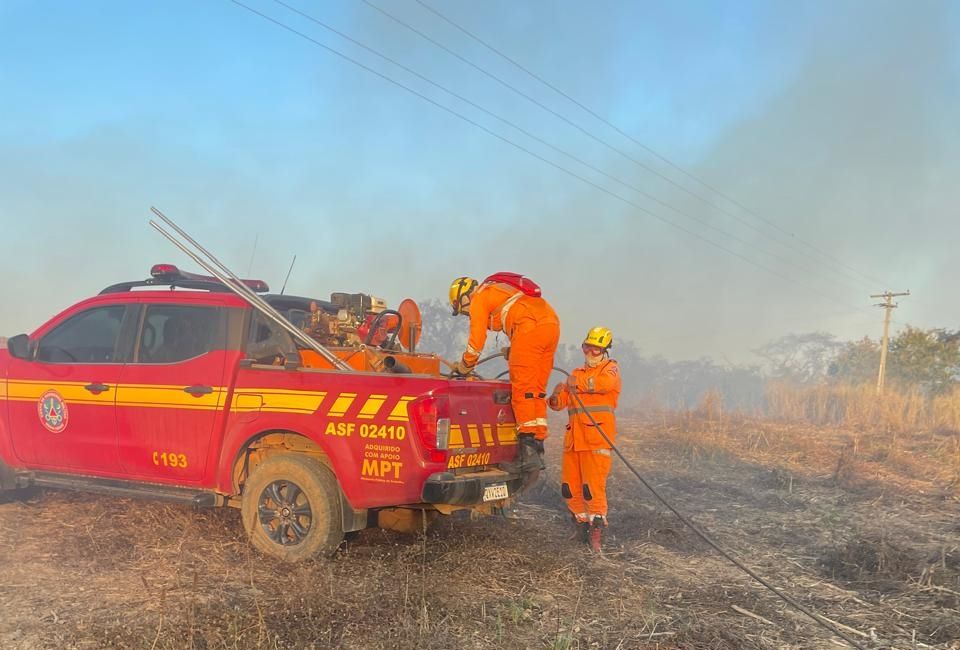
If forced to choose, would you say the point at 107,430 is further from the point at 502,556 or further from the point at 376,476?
the point at 502,556

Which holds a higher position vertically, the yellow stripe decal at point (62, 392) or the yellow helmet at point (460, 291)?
the yellow helmet at point (460, 291)

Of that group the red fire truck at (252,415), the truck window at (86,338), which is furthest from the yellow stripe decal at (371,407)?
the truck window at (86,338)

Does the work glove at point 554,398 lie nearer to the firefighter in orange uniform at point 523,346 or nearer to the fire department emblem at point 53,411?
the firefighter in orange uniform at point 523,346

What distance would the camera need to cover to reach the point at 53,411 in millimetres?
5340

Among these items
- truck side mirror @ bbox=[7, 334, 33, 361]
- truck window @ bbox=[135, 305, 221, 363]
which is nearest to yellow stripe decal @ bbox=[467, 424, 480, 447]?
truck window @ bbox=[135, 305, 221, 363]

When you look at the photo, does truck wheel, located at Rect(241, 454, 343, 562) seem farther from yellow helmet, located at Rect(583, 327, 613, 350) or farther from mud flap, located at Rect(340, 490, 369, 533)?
yellow helmet, located at Rect(583, 327, 613, 350)

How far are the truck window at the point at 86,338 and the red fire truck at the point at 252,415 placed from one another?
0.04 ft

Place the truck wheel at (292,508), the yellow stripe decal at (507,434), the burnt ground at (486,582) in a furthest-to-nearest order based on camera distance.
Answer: the yellow stripe decal at (507,434) < the truck wheel at (292,508) < the burnt ground at (486,582)

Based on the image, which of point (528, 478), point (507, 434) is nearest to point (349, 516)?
point (507, 434)

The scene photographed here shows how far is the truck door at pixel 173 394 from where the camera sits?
4.75m

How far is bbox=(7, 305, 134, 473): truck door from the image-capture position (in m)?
5.12

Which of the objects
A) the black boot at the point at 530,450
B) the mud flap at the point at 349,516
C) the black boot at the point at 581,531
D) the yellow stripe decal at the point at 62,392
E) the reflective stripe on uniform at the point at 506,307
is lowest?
the black boot at the point at 581,531

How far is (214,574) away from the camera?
4191 mm

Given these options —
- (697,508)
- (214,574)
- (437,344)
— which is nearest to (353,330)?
(214,574)
